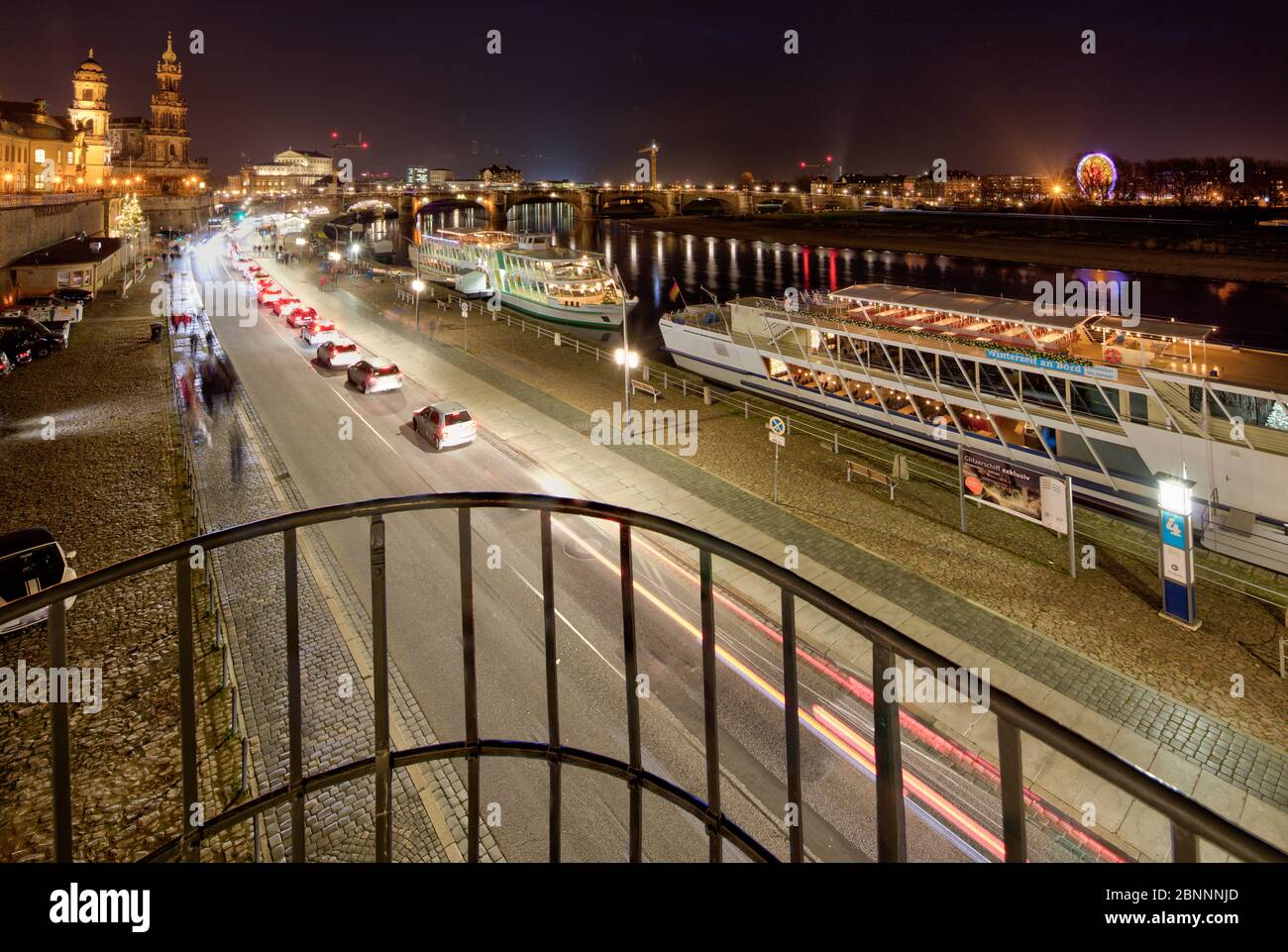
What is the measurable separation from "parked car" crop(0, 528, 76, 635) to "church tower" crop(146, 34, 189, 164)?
158 meters

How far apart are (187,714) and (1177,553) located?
1626 centimetres

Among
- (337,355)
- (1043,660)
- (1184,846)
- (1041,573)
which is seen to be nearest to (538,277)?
(337,355)

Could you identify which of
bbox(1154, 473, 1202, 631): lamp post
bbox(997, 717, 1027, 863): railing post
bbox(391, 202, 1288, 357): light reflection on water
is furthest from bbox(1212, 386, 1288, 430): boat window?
bbox(391, 202, 1288, 357): light reflection on water

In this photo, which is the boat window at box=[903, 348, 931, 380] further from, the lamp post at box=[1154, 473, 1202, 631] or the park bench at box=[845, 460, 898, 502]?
the lamp post at box=[1154, 473, 1202, 631]

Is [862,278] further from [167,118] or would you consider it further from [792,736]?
[167,118]

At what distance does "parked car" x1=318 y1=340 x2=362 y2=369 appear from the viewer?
33.3 metres

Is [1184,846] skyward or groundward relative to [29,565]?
skyward

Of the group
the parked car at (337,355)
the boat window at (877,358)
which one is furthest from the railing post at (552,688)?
the parked car at (337,355)

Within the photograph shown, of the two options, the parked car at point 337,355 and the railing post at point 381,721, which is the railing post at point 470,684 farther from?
the parked car at point 337,355

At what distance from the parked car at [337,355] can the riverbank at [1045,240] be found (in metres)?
94.1

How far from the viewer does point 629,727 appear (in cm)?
334

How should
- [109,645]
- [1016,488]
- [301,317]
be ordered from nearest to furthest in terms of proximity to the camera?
[109,645] < [1016,488] < [301,317]

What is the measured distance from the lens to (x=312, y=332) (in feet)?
125
